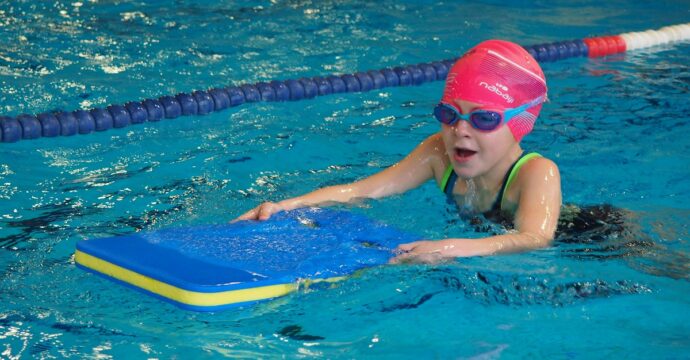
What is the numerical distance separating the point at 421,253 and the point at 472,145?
54 cm

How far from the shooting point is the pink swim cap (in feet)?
11.2

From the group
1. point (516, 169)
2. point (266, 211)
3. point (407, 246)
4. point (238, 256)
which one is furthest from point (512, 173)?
point (238, 256)

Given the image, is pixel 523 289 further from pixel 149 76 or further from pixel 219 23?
pixel 219 23

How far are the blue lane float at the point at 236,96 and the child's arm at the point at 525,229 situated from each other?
8.83ft

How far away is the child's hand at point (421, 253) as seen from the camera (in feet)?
10.3

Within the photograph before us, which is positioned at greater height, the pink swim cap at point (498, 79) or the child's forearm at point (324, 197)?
the pink swim cap at point (498, 79)

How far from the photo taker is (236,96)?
589 centimetres

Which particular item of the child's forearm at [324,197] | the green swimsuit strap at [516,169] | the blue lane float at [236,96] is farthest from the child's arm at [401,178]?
the blue lane float at [236,96]

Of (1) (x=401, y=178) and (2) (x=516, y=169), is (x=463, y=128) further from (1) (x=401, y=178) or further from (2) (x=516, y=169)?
(1) (x=401, y=178)

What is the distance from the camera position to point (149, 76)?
6398 mm

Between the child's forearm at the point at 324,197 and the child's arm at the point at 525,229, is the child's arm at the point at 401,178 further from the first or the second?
the child's arm at the point at 525,229

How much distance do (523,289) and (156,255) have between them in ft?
4.10

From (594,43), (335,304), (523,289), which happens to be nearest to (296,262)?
(335,304)

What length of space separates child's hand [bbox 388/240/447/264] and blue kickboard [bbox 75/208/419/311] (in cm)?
4
